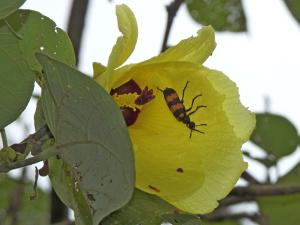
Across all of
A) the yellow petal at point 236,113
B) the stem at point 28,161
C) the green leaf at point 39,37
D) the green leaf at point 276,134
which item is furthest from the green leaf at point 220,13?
the stem at point 28,161

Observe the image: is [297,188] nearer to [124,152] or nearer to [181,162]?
[181,162]

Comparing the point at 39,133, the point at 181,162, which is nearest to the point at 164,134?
the point at 181,162

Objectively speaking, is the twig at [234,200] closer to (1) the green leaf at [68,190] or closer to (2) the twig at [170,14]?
(2) the twig at [170,14]

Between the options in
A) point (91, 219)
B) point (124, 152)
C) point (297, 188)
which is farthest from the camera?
point (297, 188)

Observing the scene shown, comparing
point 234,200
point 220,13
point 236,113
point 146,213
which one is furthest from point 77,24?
point 146,213

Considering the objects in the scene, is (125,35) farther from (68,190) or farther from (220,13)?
(220,13)

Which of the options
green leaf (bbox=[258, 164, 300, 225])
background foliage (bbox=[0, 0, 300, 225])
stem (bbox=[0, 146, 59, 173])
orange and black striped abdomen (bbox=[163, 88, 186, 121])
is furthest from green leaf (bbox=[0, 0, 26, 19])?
green leaf (bbox=[258, 164, 300, 225])
